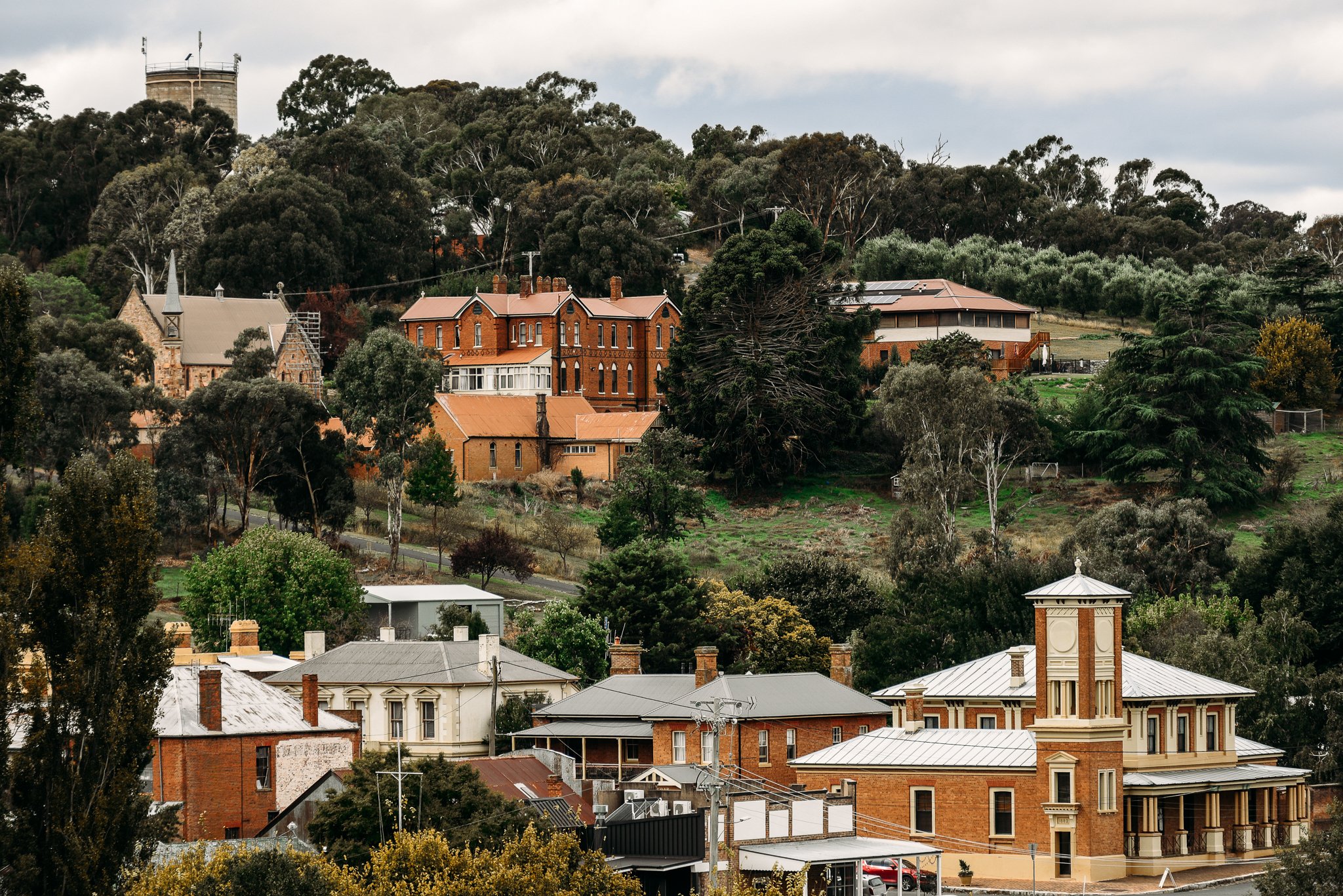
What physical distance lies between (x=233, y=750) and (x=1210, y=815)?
28.1 m

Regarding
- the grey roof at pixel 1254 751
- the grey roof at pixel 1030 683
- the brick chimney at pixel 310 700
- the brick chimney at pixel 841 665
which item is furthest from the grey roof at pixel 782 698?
the brick chimney at pixel 310 700

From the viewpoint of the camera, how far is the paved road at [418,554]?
95.2m

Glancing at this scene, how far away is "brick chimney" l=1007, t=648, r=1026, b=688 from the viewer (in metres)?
66.7

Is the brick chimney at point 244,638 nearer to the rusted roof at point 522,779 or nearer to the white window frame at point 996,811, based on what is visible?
the rusted roof at point 522,779

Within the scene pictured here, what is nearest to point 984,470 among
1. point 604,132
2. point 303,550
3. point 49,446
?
point 303,550

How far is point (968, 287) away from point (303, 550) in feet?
233

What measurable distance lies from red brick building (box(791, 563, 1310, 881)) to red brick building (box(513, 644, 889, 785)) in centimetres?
237

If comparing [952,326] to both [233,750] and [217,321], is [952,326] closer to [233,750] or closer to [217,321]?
[217,321]

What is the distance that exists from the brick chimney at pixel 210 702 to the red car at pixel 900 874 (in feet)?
58.3

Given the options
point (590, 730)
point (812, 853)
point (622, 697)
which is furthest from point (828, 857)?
point (622, 697)

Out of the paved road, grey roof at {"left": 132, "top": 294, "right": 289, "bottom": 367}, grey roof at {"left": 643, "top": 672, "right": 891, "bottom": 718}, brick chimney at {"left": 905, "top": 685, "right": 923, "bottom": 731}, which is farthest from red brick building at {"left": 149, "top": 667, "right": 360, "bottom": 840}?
grey roof at {"left": 132, "top": 294, "right": 289, "bottom": 367}

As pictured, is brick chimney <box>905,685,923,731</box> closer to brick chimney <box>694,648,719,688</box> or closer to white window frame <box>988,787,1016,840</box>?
white window frame <box>988,787,1016,840</box>

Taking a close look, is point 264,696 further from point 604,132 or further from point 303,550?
point 604,132

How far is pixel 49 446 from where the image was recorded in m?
93.6
